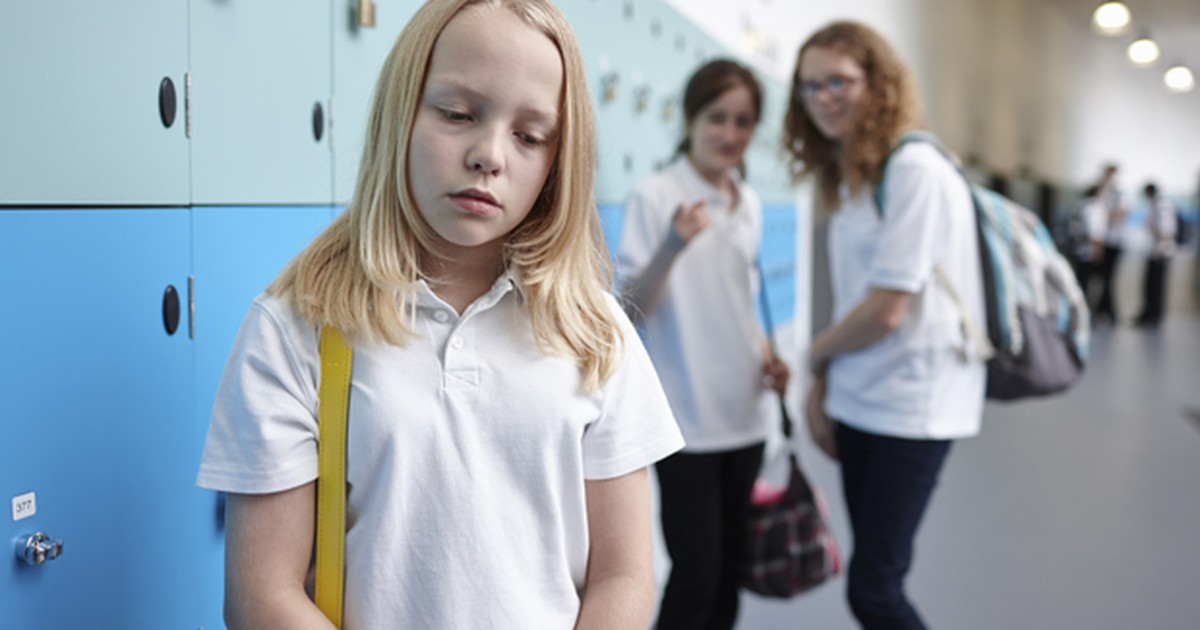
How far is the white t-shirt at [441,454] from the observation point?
96 centimetres

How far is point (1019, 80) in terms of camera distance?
12.4 meters

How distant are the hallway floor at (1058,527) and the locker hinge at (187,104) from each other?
2.32 m

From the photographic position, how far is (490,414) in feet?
3.33

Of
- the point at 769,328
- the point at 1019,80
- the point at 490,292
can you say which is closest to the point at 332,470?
the point at 490,292

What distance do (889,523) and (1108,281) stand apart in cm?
1157

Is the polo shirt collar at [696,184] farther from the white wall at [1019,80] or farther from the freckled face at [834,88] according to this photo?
the white wall at [1019,80]

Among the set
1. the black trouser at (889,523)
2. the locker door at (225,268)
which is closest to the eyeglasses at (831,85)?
the black trouser at (889,523)

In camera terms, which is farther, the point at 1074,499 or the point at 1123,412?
the point at 1123,412

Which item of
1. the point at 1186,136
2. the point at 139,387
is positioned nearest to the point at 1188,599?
the point at 139,387

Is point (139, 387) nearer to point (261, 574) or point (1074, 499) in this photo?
point (261, 574)

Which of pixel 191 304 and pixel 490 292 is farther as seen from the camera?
pixel 191 304

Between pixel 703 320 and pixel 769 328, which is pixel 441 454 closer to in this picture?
pixel 703 320

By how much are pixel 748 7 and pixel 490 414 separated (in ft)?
12.3

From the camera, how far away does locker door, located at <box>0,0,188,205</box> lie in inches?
40.3
